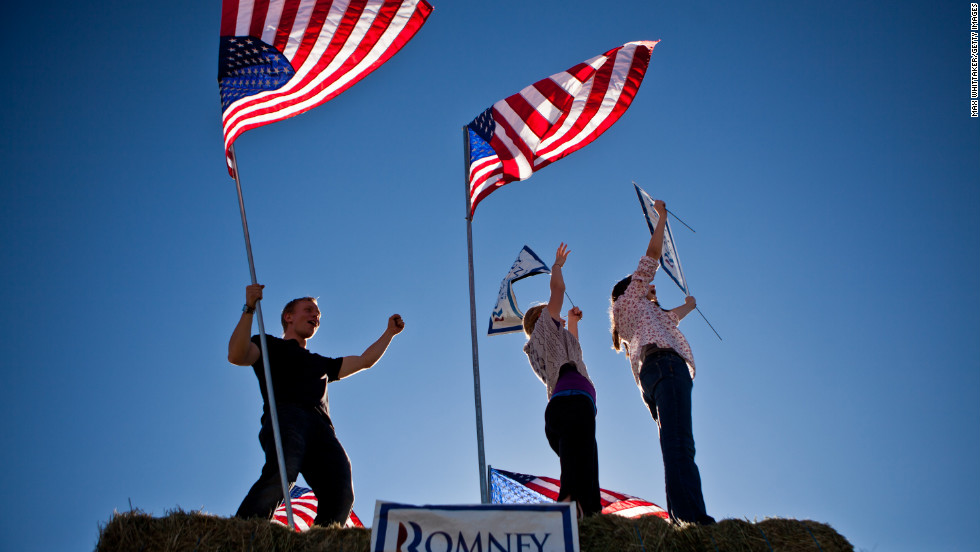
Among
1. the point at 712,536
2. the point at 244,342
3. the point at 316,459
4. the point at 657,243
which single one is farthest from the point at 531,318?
the point at 712,536

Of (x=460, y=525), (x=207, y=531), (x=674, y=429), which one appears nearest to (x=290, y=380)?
(x=207, y=531)

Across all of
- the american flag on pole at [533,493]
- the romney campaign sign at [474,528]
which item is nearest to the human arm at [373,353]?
the american flag on pole at [533,493]

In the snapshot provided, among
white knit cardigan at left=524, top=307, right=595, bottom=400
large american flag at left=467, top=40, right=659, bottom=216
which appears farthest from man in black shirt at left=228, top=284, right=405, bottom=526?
large american flag at left=467, top=40, right=659, bottom=216

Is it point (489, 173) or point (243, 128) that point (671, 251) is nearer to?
point (489, 173)

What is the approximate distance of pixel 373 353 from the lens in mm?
5215

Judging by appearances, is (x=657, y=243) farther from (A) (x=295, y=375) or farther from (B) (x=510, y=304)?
(A) (x=295, y=375)

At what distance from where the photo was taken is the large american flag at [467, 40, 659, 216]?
773cm

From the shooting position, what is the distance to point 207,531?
2.91 meters

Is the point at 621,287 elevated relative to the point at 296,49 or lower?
lower

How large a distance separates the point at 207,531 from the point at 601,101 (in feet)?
22.3

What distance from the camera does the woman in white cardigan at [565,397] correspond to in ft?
13.9

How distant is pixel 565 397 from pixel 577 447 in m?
0.38

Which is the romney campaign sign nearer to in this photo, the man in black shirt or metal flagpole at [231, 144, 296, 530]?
metal flagpole at [231, 144, 296, 530]

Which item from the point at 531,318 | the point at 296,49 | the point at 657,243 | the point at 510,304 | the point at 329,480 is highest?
the point at 296,49
